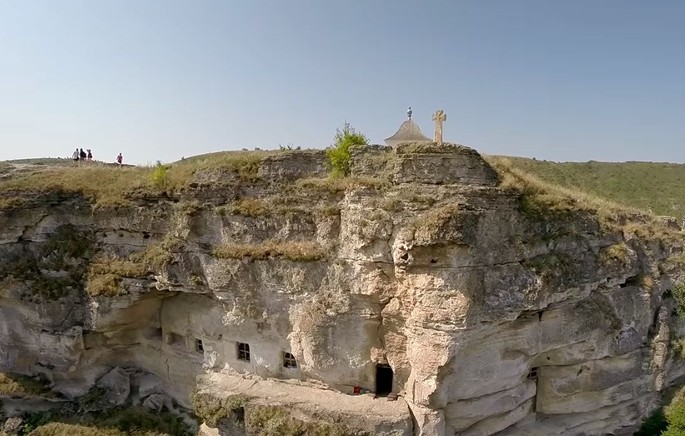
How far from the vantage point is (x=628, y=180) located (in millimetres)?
62438

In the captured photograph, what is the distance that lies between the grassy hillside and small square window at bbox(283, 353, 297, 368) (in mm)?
42986

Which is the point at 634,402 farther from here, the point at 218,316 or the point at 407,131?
the point at 218,316

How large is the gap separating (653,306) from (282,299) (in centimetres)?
1387

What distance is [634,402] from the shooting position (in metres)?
16.1

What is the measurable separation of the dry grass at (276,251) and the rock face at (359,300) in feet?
0.17

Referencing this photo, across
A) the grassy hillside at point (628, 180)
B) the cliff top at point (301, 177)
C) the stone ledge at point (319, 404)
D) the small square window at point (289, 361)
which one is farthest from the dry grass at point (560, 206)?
the grassy hillside at point (628, 180)

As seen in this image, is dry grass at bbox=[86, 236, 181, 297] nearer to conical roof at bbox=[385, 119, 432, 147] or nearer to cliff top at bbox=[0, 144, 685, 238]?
cliff top at bbox=[0, 144, 685, 238]

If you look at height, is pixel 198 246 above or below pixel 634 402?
above

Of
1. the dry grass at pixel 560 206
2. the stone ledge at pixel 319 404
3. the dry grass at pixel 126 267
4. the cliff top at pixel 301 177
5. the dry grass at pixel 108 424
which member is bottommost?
the dry grass at pixel 108 424

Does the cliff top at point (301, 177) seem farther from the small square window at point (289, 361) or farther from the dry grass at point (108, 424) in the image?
the dry grass at point (108, 424)

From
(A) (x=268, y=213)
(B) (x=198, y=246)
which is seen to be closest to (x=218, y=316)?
(B) (x=198, y=246)

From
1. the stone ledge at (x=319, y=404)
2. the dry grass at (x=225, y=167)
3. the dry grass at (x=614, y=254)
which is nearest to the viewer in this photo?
the stone ledge at (x=319, y=404)

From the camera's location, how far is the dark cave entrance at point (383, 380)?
1451cm

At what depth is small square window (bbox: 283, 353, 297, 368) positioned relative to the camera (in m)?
15.4
